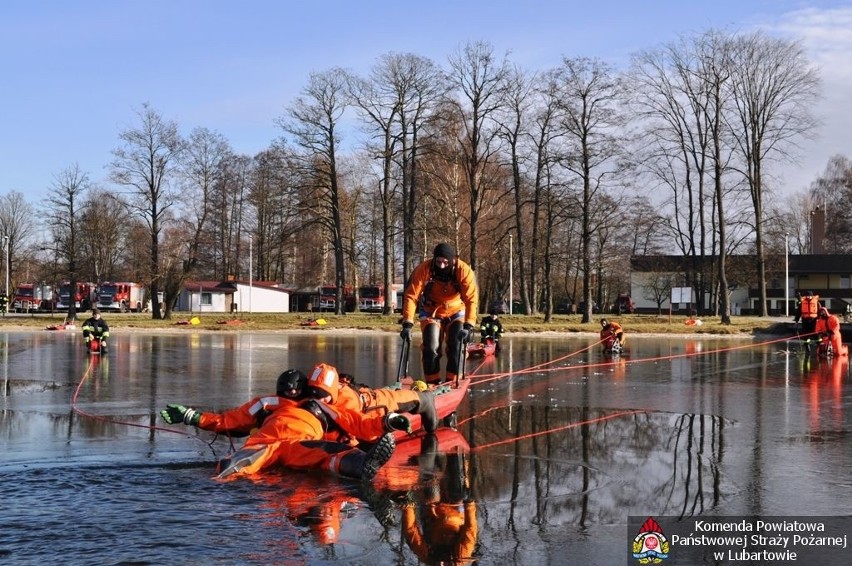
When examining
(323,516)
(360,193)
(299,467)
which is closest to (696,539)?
(323,516)

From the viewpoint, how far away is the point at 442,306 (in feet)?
40.4

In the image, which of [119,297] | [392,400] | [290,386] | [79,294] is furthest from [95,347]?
[119,297]

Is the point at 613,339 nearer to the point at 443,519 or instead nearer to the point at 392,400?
the point at 392,400

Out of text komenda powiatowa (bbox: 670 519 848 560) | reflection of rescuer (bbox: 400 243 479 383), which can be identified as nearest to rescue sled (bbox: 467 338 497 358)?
reflection of rescuer (bbox: 400 243 479 383)

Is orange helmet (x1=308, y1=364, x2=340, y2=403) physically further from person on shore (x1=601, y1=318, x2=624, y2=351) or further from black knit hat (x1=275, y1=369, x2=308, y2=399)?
person on shore (x1=601, y1=318, x2=624, y2=351)

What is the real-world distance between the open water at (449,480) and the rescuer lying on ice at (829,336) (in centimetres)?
950

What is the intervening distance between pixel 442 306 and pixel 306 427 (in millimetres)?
4596

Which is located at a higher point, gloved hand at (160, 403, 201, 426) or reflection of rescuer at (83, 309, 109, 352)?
reflection of rescuer at (83, 309, 109, 352)

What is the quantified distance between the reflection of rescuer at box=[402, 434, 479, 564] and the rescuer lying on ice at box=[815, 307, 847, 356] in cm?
1952

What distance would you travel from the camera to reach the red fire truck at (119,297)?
77.9 meters

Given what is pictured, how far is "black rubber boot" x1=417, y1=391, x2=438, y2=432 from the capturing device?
31.9 feet

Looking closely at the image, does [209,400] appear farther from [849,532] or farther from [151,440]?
[849,532]

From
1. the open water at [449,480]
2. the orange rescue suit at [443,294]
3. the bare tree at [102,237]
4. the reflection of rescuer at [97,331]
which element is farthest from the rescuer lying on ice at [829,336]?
the bare tree at [102,237]

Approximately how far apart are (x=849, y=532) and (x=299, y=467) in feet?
14.3
